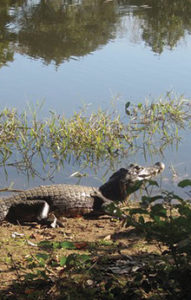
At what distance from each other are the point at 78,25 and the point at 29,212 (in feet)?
26.9

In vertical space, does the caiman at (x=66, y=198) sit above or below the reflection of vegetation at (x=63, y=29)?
below

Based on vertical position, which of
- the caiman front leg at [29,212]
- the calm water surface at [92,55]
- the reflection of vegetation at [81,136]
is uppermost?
the calm water surface at [92,55]

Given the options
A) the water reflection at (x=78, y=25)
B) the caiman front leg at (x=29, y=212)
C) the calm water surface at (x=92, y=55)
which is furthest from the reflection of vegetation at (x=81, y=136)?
the water reflection at (x=78, y=25)

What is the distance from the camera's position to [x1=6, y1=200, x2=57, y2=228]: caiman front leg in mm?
5758

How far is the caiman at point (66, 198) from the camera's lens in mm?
5797

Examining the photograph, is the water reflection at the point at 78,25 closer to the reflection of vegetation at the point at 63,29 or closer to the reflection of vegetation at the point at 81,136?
the reflection of vegetation at the point at 63,29

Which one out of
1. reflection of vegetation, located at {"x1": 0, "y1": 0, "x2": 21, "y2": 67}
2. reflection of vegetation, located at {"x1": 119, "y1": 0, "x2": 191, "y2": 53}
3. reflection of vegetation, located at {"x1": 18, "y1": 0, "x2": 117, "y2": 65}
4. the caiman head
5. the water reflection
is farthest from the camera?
reflection of vegetation, located at {"x1": 119, "y1": 0, "x2": 191, "y2": 53}

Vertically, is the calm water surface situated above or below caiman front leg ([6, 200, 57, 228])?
above

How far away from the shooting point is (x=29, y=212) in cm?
586

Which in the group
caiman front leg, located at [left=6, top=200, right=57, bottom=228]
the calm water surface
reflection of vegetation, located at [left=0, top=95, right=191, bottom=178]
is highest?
the calm water surface

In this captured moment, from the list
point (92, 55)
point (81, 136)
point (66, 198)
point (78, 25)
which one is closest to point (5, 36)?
point (78, 25)

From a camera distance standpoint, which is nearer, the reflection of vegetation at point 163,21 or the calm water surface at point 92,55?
the calm water surface at point 92,55

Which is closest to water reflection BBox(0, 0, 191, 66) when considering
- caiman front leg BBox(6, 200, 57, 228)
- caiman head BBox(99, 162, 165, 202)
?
caiman head BBox(99, 162, 165, 202)

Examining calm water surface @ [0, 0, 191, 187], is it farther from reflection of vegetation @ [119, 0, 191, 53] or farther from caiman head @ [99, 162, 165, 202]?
caiman head @ [99, 162, 165, 202]
